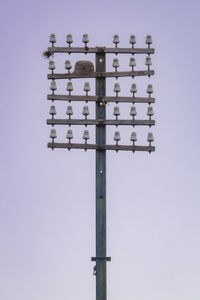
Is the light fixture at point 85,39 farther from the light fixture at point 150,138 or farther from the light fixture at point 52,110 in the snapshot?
the light fixture at point 150,138

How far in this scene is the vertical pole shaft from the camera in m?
20.9

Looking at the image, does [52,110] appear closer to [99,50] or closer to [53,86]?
[53,86]

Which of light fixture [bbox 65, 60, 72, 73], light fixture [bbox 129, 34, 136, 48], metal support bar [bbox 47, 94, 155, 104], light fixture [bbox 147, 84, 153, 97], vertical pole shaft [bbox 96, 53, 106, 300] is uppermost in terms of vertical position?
light fixture [bbox 129, 34, 136, 48]

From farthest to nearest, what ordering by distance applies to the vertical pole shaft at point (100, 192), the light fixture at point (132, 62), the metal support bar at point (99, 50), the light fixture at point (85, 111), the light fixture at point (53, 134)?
1. the metal support bar at point (99, 50)
2. the light fixture at point (132, 62)
3. the light fixture at point (85, 111)
4. the light fixture at point (53, 134)
5. the vertical pole shaft at point (100, 192)

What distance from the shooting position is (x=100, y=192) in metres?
21.3

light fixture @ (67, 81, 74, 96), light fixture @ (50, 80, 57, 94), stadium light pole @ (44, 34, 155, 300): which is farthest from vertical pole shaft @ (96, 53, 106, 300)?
light fixture @ (50, 80, 57, 94)

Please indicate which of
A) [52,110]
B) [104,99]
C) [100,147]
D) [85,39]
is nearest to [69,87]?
[52,110]

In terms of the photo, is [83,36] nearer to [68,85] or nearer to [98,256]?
[68,85]

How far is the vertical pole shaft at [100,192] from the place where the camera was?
20.9 metres

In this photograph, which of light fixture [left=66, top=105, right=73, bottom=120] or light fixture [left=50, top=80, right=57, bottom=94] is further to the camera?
light fixture [left=50, top=80, right=57, bottom=94]

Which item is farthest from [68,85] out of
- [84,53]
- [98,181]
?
[98,181]

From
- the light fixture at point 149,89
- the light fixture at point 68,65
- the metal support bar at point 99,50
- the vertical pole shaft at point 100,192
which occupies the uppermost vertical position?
the metal support bar at point 99,50

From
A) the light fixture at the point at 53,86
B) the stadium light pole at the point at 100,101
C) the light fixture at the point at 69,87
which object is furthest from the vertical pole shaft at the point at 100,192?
the light fixture at the point at 53,86

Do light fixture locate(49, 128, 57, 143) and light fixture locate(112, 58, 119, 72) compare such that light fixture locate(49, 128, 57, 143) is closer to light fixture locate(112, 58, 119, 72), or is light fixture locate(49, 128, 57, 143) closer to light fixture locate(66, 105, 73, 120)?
light fixture locate(66, 105, 73, 120)
